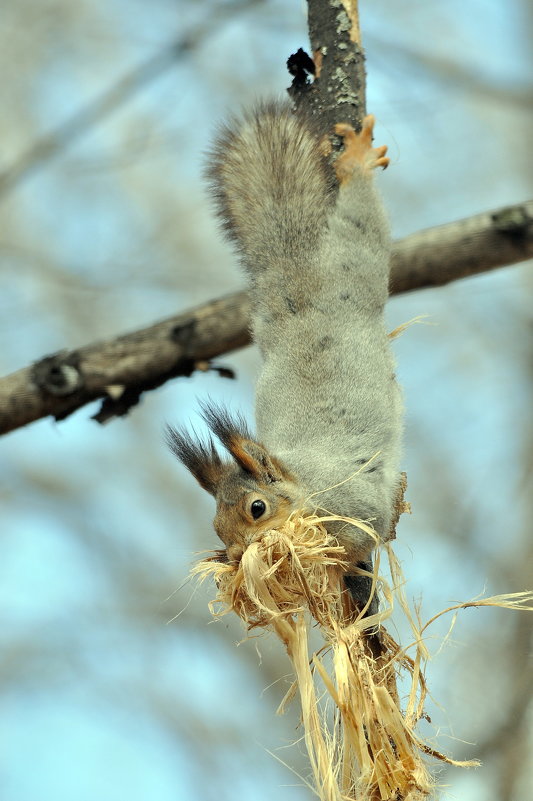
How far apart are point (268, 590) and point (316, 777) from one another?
278 mm

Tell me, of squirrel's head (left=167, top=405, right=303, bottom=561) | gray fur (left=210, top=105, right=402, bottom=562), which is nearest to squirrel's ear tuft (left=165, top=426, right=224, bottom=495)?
squirrel's head (left=167, top=405, right=303, bottom=561)

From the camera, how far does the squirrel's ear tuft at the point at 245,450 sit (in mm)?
1536

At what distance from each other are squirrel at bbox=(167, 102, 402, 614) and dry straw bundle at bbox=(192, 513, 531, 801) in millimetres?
51

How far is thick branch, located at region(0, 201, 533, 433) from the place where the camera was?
7.76 ft

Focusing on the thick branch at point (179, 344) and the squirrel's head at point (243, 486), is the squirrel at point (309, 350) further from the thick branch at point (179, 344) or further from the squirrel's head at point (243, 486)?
the thick branch at point (179, 344)

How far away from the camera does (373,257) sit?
5.72 feet

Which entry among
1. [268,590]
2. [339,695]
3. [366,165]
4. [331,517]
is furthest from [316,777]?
[366,165]

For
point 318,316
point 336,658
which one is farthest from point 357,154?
point 336,658

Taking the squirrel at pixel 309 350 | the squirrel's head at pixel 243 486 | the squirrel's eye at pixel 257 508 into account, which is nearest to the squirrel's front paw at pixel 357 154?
the squirrel at pixel 309 350

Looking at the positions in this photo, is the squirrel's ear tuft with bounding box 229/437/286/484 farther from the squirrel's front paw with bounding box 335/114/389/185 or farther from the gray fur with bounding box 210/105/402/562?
the squirrel's front paw with bounding box 335/114/389/185

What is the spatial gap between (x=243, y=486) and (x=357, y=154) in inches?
28.7

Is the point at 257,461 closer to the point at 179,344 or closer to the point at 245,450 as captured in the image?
the point at 245,450

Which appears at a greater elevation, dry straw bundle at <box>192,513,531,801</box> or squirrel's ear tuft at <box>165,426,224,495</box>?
squirrel's ear tuft at <box>165,426,224,495</box>

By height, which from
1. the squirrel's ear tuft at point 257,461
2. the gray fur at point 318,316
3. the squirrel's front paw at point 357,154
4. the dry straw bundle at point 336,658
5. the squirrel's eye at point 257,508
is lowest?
the dry straw bundle at point 336,658
